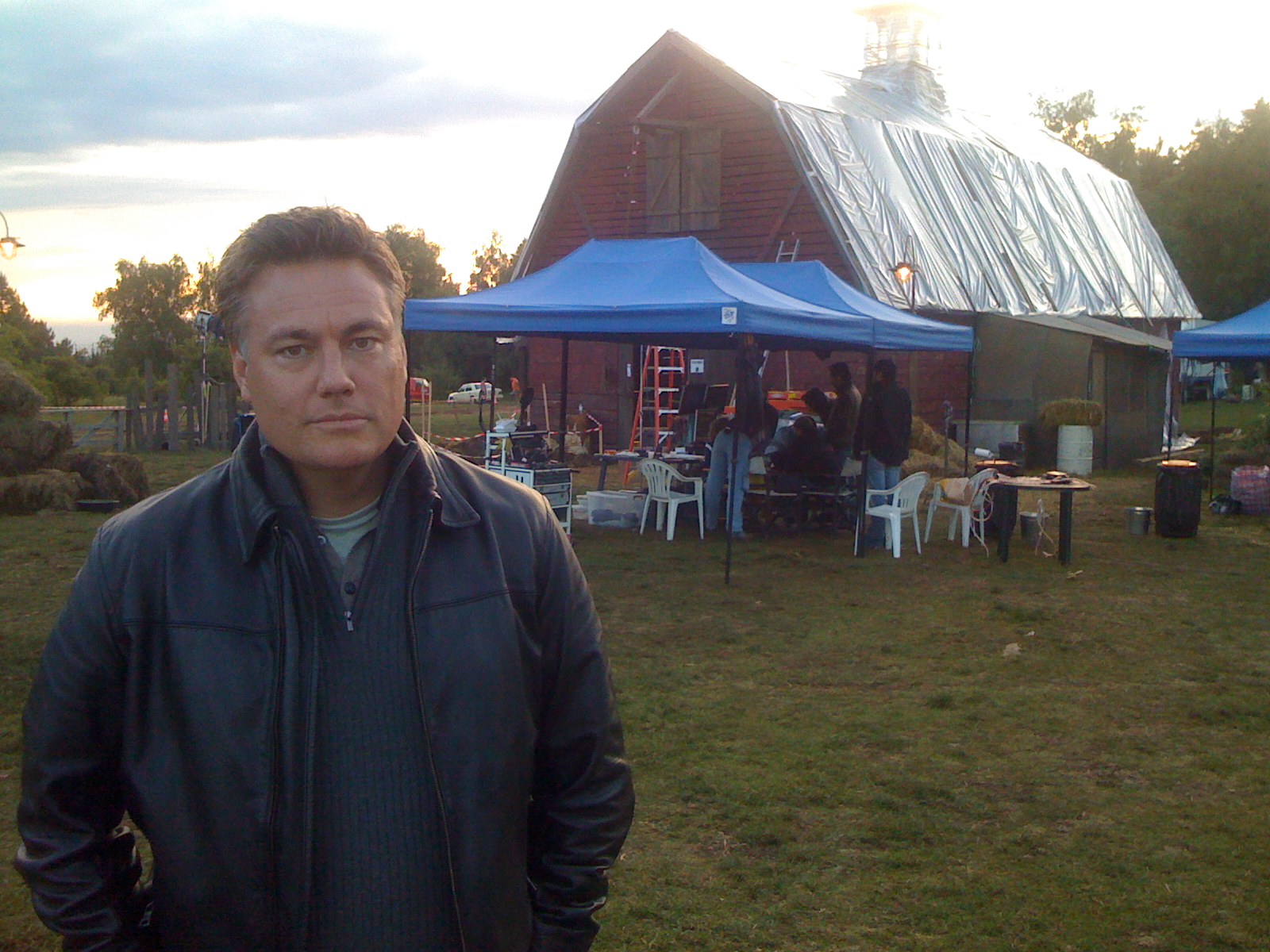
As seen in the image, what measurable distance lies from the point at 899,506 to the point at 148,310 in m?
34.4

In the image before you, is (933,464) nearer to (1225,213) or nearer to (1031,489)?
(1031,489)

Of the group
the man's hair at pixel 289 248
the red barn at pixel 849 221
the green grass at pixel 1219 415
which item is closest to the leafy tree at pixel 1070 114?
the green grass at pixel 1219 415

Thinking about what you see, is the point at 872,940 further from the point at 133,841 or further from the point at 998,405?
the point at 998,405

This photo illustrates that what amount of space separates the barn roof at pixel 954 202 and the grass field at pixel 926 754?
377 inches

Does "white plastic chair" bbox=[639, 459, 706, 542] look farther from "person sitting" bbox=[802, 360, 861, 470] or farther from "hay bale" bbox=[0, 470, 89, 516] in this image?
"hay bale" bbox=[0, 470, 89, 516]

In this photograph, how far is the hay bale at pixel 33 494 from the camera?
44.9ft

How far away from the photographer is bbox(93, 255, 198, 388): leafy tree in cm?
3378

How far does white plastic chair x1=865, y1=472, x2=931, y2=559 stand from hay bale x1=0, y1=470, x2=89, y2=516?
28.2 ft

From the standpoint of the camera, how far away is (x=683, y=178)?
20812mm

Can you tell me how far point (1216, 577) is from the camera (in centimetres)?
1029

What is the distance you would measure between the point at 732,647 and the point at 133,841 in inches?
227

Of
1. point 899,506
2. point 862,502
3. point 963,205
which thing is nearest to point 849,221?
point 963,205

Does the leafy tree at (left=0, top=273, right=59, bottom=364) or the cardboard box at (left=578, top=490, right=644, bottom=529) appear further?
the leafy tree at (left=0, top=273, right=59, bottom=364)

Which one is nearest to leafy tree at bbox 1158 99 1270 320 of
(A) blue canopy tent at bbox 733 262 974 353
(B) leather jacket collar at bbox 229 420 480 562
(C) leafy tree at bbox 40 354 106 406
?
(A) blue canopy tent at bbox 733 262 974 353
